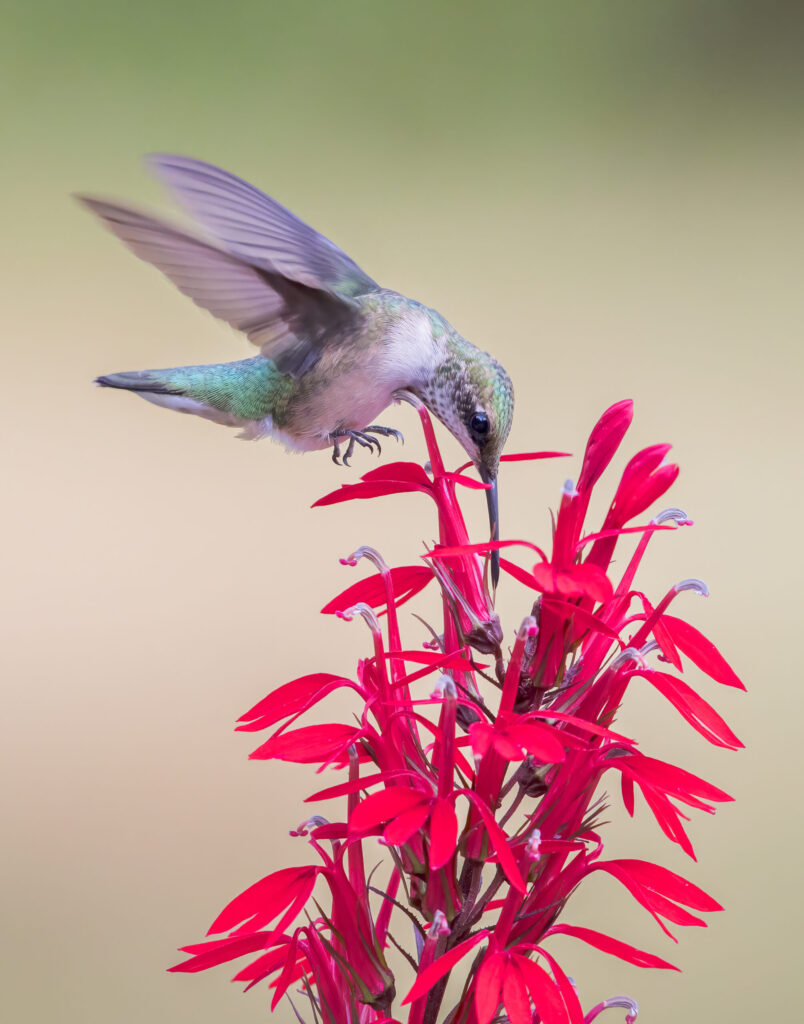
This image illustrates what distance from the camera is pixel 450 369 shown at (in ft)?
2.18

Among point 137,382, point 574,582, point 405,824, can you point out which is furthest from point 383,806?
point 137,382

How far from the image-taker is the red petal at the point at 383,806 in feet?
1.39

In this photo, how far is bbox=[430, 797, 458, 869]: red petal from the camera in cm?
42

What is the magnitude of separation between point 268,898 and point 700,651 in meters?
0.26

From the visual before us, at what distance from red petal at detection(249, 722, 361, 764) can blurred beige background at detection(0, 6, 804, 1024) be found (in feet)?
2.64

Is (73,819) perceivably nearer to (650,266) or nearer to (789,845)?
(789,845)

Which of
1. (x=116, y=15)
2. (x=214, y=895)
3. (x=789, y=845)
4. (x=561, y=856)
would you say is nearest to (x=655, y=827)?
(x=789, y=845)

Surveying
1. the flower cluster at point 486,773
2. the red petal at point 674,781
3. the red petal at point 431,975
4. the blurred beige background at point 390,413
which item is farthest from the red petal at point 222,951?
the blurred beige background at point 390,413

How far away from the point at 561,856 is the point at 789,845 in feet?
3.03

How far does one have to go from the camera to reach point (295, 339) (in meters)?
0.74

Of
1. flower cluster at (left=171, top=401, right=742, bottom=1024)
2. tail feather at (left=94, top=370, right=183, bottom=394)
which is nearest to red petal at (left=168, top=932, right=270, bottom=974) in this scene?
flower cluster at (left=171, top=401, right=742, bottom=1024)

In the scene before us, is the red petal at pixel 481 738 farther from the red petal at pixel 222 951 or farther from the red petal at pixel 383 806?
the red petal at pixel 222 951

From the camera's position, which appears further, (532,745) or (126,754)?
(126,754)

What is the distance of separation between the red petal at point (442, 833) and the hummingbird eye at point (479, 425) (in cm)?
25
